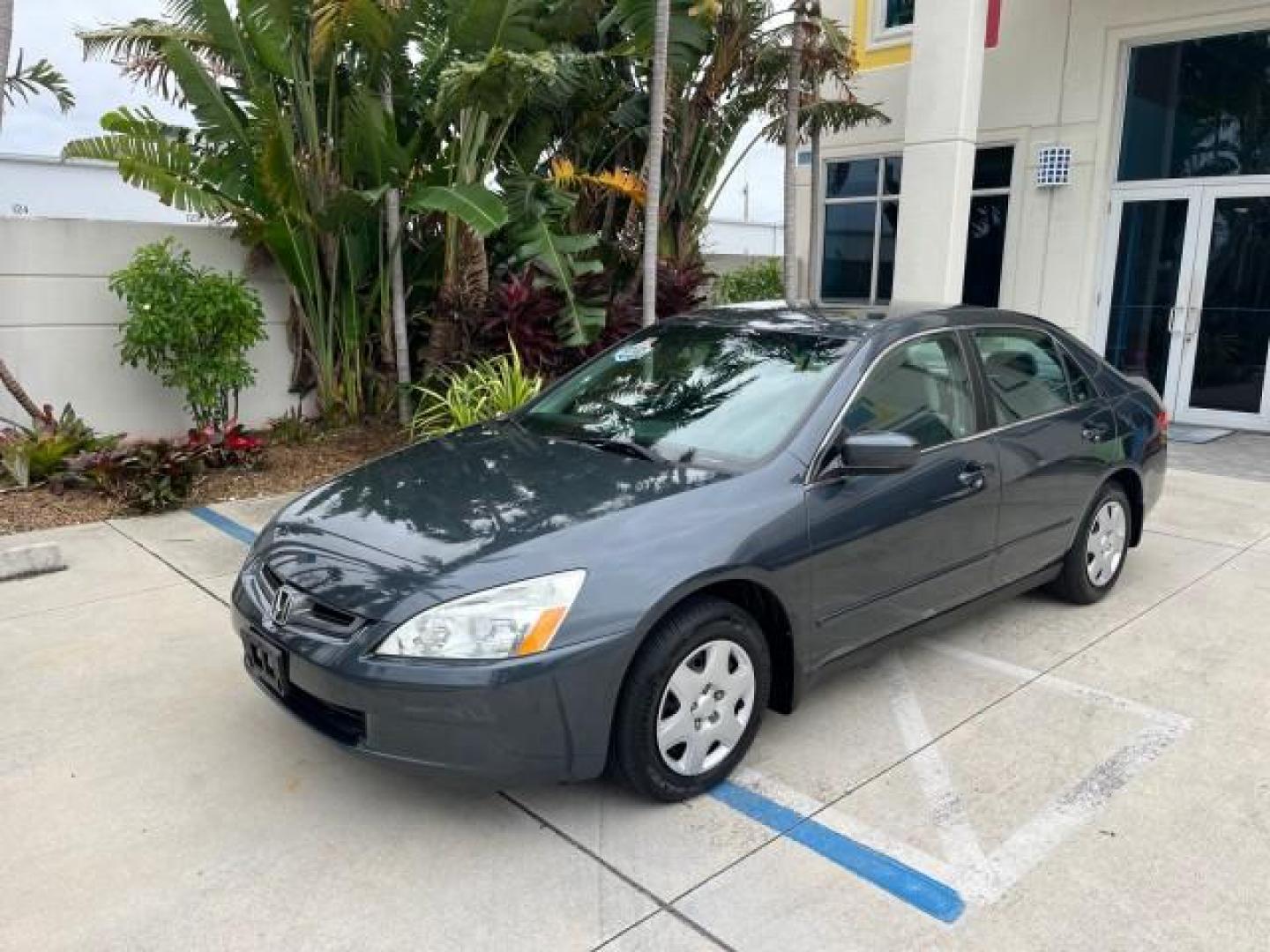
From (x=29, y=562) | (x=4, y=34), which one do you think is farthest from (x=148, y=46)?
(x=29, y=562)

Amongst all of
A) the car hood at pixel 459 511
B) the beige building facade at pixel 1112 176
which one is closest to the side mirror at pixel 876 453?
the car hood at pixel 459 511

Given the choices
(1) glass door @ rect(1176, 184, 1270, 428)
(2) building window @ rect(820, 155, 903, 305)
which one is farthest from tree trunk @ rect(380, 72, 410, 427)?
(1) glass door @ rect(1176, 184, 1270, 428)

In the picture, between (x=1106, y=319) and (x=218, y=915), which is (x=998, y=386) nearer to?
(x=218, y=915)

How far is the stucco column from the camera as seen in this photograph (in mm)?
10273

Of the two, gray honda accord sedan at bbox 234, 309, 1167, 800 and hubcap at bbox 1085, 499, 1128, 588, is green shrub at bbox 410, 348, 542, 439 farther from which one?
hubcap at bbox 1085, 499, 1128, 588

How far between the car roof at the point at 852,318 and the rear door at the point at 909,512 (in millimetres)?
95

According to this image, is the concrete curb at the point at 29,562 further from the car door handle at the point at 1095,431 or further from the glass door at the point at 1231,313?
the glass door at the point at 1231,313

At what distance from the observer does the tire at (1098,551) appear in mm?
4887

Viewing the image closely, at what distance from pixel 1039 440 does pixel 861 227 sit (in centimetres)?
936

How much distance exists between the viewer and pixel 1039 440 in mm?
4469

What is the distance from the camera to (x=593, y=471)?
3.55 meters

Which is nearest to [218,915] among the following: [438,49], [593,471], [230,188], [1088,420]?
[593,471]

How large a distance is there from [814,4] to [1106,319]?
15.9ft

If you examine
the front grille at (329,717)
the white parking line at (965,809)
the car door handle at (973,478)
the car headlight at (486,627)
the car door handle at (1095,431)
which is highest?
the car door handle at (1095,431)
